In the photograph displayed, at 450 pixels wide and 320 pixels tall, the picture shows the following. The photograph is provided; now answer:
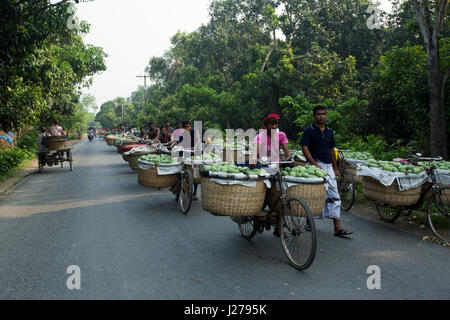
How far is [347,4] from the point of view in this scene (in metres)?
28.2

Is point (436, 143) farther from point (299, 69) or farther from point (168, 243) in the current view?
point (299, 69)

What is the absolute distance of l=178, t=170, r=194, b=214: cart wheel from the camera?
7.76 meters

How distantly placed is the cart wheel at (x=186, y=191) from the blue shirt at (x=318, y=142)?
2812 millimetres

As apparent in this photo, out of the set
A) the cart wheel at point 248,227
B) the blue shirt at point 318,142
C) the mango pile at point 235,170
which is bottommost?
the cart wheel at point 248,227

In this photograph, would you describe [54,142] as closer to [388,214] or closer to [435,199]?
[388,214]

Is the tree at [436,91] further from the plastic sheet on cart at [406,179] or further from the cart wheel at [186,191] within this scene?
the cart wheel at [186,191]

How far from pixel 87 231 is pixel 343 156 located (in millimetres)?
→ 5756

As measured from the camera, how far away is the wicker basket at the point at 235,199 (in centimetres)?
480

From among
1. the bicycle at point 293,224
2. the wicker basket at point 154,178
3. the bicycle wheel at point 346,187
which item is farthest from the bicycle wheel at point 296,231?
the wicker basket at point 154,178

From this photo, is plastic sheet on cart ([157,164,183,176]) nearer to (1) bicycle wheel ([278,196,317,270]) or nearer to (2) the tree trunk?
(1) bicycle wheel ([278,196,317,270])

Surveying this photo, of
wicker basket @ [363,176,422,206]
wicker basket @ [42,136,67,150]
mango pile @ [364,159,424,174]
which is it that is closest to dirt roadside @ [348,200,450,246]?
wicker basket @ [363,176,422,206]

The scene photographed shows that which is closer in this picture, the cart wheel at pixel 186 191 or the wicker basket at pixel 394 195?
the wicker basket at pixel 394 195

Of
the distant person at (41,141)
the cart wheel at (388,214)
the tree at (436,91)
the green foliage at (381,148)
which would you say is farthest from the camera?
the distant person at (41,141)
